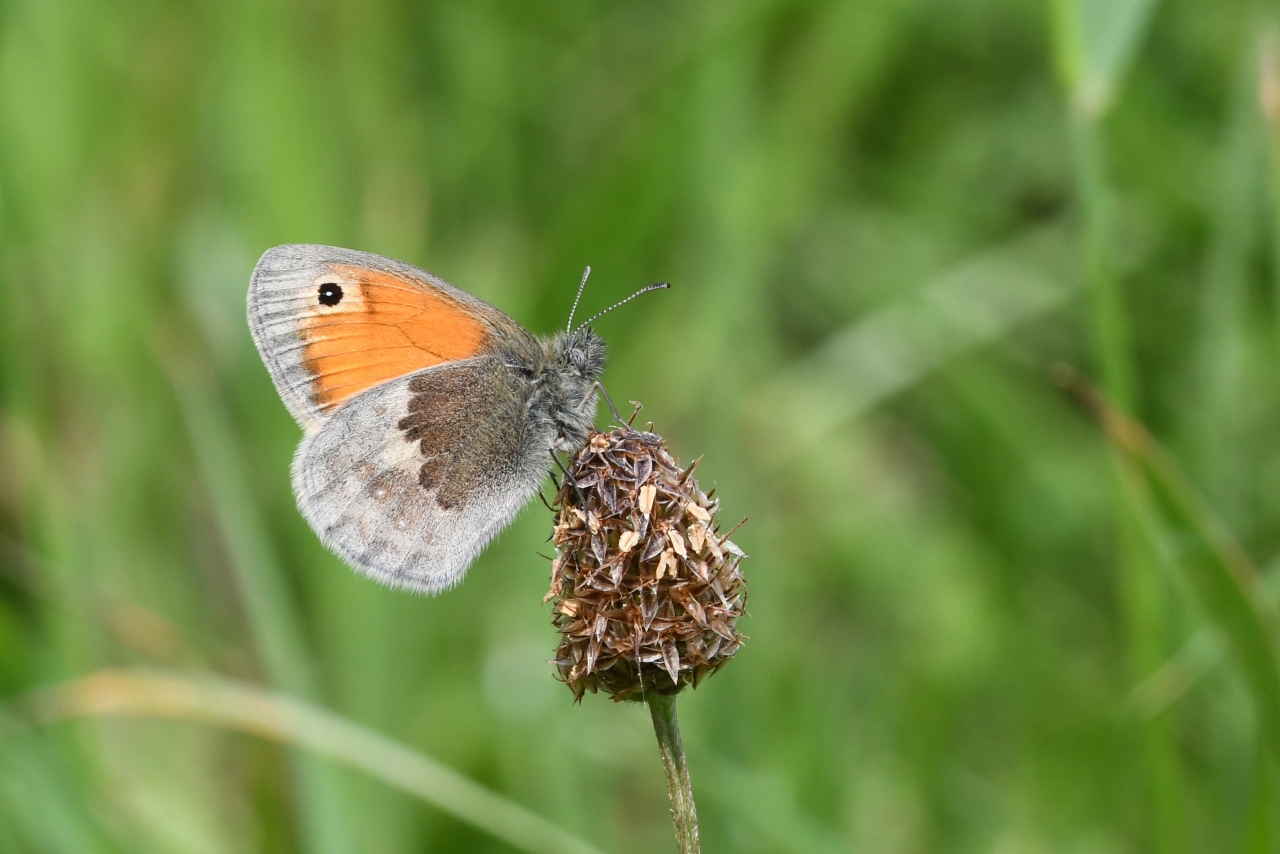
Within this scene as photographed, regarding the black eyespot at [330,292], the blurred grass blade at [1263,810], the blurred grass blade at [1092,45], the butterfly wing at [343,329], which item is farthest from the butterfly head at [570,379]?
the blurred grass blade at [1263,810]

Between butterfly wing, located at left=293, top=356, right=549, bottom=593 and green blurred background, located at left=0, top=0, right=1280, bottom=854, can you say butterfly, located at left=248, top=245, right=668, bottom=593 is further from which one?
green blurred background, located at left=0, top=0, right=1280, bottom=854

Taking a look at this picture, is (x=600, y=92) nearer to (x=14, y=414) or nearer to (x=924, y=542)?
(x=924, y=542)

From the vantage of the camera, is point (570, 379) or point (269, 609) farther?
point (269, 609)

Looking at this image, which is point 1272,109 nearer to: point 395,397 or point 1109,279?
point 1109,279

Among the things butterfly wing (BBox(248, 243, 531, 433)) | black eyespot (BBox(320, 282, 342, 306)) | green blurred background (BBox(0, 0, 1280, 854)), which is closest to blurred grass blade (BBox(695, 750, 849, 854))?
green blurred background (BBox(0, 0, 1280, 854))

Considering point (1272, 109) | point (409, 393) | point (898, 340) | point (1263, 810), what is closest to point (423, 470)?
point (409, 393)

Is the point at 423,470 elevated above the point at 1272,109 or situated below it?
below
